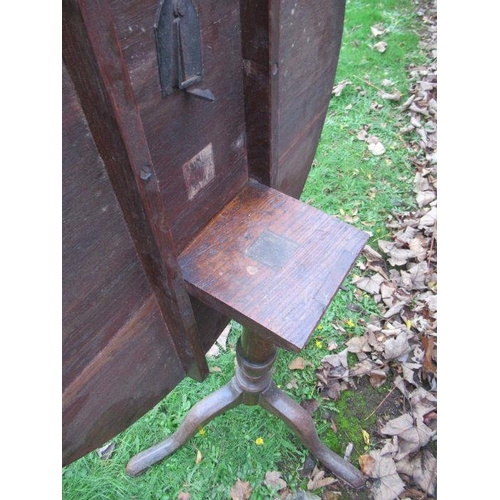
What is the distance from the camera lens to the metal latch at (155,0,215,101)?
30.2 inches

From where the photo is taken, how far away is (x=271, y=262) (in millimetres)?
1100

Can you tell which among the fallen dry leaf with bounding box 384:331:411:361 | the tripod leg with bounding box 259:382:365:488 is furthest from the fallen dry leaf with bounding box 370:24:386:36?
the tripod leg with bounding box 259:382:365:488

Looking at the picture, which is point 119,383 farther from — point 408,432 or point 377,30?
point 377,30

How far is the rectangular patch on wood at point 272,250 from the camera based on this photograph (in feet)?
3.61

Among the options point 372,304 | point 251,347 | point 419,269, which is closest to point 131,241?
point 251,347

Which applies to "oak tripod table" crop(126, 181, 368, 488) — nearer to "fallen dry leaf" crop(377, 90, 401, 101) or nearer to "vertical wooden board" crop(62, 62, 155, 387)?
"vertical wooden board" crop(62, 62, 155, 387)

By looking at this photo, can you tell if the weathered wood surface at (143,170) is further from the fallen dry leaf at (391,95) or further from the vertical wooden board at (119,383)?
the fallen dry leaf at (391,95)

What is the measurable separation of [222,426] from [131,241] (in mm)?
1717

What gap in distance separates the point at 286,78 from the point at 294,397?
5.77 feet

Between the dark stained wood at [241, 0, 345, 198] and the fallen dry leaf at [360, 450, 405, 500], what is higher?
the dark stained wood at [241, 0, 345, 198]

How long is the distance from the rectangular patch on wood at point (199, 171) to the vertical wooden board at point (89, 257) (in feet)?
0.70

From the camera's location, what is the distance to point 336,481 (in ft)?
7.12

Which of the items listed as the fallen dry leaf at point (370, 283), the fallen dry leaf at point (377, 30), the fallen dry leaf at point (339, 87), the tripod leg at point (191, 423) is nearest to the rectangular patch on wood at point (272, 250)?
the tripod leg at point (191, 423)

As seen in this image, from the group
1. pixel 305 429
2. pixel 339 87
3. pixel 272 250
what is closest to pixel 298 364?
pixel 305 429
